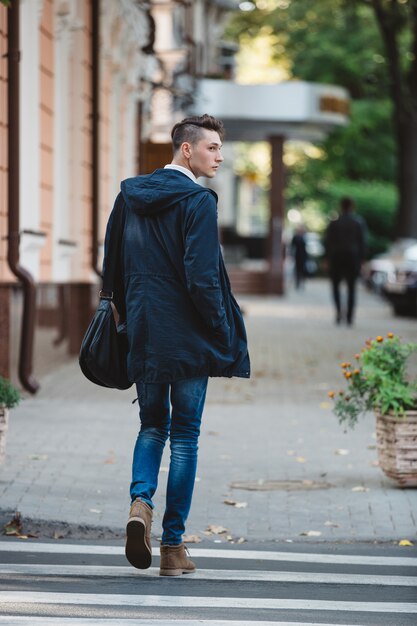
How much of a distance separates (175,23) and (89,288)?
14056 millimetres

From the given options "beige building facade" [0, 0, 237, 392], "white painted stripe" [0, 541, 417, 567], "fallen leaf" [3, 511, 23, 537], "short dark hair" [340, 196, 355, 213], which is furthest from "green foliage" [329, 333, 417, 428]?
"short dark hair" [340, 196, 355, 213]

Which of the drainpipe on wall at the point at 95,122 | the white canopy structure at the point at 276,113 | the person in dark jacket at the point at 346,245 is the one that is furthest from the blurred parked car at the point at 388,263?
the drainpipe on wall at the point at 95,122

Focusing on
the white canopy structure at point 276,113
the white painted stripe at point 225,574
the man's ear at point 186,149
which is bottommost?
the white painted stripe at point 225,574

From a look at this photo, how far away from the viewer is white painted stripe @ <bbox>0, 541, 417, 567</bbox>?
266 inches

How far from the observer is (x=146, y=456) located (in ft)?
20.3

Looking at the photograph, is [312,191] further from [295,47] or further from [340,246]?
[340,246]

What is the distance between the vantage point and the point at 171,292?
605 cm

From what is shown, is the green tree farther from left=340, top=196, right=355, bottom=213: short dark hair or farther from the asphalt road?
the asphalt road

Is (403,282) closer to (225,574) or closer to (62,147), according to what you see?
(62,147)

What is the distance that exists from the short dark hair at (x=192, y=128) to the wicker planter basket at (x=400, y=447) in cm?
267

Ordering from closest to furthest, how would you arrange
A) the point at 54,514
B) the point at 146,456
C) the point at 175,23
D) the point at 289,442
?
1. the point at 146,456
2. the point at 54,514
3. the point at 289,442
4. the point at 175,23

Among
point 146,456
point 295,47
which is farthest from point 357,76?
point 146,456

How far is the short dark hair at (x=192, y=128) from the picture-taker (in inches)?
244

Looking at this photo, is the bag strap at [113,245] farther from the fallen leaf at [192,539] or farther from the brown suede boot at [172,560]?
the fallen leaf at [192,539]
